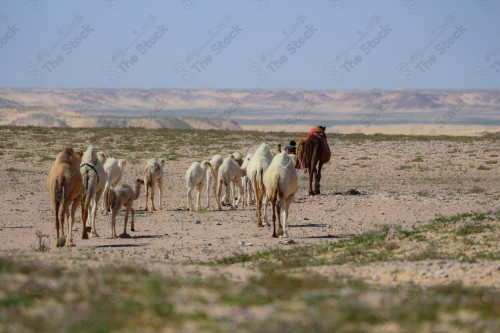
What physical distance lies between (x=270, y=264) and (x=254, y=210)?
9445 mm

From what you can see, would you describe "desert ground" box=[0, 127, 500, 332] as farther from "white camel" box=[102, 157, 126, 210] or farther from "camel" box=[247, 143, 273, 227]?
"white camel" box=[102, 157, 126, 210]

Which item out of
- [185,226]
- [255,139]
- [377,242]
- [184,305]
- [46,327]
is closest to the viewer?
[46,327]

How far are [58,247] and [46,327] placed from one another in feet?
25.9

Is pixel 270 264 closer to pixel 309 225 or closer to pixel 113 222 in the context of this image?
pixel 113 222

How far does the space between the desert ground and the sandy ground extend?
1.7 inches

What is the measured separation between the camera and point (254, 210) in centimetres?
2248

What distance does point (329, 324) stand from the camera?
25.7 feet

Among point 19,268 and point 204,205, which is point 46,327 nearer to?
point 19,268

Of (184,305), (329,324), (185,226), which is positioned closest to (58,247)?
(185,226)

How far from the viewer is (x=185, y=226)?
19.4 meters

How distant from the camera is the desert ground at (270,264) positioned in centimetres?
823

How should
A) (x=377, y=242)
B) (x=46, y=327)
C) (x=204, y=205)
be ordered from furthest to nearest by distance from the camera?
(x=204, y=205)
(x=377, y=242)
(x=46, y=327)

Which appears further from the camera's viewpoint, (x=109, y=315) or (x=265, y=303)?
(x=265, y=303)

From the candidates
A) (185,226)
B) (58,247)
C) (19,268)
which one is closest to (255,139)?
(185,226)
